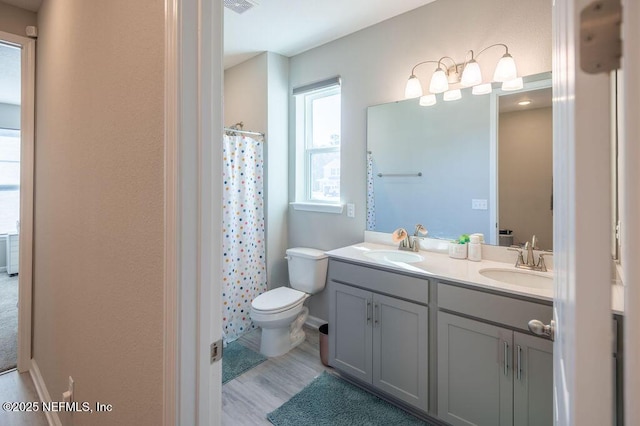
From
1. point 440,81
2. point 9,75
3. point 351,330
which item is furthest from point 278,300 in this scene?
point 9,75

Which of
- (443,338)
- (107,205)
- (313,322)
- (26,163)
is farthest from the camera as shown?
(313,322)

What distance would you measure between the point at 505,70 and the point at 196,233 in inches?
76.3

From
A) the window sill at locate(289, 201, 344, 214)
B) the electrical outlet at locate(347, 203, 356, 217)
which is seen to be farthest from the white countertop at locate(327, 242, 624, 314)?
the window sill at locate(289, 201, 344, 214)

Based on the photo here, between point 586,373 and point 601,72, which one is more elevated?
point 601,72

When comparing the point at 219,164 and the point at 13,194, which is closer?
the point at 219,164

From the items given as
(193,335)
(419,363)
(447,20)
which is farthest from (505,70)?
(193,335)

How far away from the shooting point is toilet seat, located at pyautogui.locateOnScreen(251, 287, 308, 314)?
2.40 metres

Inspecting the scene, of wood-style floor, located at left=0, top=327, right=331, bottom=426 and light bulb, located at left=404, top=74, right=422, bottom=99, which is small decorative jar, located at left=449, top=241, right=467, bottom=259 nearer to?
light bulb, located at left=404, top=74, right=422, bottom=99

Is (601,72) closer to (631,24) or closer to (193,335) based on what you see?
(631,24)

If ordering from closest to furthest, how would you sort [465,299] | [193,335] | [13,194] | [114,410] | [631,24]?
[631,24], [193,335], [114,410], [465,299], [13,194]

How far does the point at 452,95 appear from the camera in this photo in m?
2.12

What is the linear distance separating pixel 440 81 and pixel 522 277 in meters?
1.31

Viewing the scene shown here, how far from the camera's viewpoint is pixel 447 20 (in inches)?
84.4

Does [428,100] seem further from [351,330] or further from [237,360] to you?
[237,360]
